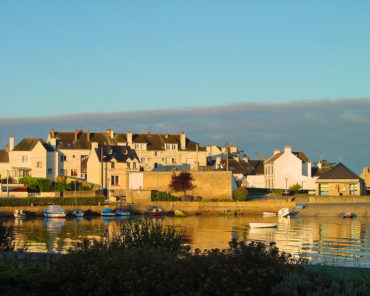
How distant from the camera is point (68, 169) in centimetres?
10212

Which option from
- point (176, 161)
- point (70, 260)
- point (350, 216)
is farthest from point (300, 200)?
point (70, 260)

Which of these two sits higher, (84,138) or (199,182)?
(84,138)

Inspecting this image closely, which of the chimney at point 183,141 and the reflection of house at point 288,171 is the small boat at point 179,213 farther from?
the chimney at point 183,141

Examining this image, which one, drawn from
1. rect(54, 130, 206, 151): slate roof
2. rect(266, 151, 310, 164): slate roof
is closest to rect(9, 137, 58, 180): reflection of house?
rect(54, 130, 206, 151): slate roof

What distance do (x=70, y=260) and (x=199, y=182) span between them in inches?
2888

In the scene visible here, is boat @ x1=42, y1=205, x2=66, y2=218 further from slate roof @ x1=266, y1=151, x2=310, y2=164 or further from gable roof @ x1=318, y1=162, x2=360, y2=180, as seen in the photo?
slate roof @ x1=266, y1=151, x2=310, y2=164

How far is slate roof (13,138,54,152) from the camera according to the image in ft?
317

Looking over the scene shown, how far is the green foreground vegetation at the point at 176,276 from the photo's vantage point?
11.4 metres

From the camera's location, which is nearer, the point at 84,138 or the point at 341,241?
the point at 341,241

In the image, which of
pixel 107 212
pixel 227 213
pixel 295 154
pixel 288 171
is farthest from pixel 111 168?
pixel 295 154

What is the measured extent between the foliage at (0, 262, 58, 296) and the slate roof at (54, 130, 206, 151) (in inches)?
3596

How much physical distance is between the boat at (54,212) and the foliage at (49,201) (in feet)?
14.7

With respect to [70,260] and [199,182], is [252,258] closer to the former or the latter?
[70,260]

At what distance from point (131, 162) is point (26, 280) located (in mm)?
82066
